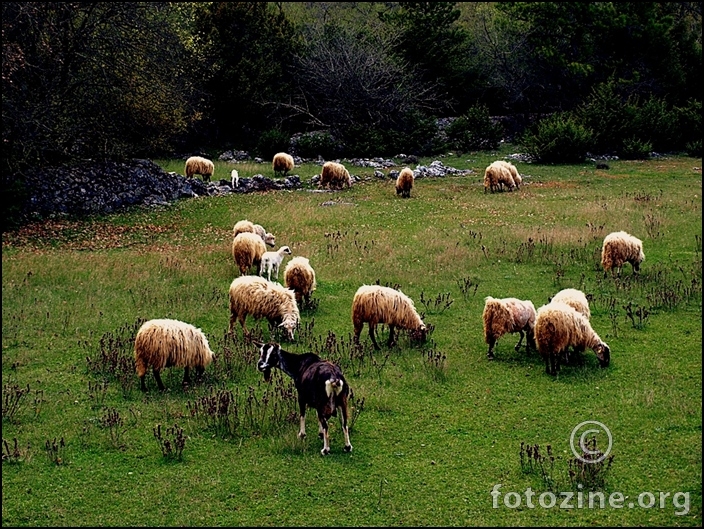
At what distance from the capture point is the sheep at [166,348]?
1191 cm

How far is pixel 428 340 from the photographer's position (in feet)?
48.0

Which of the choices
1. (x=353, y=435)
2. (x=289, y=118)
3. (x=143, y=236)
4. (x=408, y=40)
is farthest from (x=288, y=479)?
(x=408, y=40)

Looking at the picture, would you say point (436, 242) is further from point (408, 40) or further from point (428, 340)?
point (408, 40)

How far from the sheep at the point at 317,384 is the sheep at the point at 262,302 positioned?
4046 millimetres

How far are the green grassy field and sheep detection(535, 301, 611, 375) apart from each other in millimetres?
319

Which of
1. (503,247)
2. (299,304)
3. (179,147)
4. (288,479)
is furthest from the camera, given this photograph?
(179,147)

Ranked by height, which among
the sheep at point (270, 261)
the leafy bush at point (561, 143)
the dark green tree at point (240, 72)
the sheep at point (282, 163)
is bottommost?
the sheep at point (270, 261)

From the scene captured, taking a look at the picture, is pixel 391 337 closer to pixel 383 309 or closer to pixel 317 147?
pixel 383 309

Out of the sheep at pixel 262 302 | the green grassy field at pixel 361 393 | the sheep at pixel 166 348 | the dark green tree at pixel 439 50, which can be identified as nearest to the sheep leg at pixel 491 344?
the green grassy field at pixel 361 393

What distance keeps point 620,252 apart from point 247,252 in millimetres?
9529

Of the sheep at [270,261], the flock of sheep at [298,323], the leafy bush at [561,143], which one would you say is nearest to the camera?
the flock of sheep at [298,323]

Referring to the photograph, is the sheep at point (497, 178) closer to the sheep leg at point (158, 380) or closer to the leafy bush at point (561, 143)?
the leafy bush at point (561, 143)

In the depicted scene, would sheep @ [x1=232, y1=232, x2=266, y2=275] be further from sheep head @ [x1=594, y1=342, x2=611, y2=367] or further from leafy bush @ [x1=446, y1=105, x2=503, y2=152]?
leafy bush @ [x1=446, y1=105, x2=503, y2=152]

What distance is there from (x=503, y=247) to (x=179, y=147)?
3045cm
